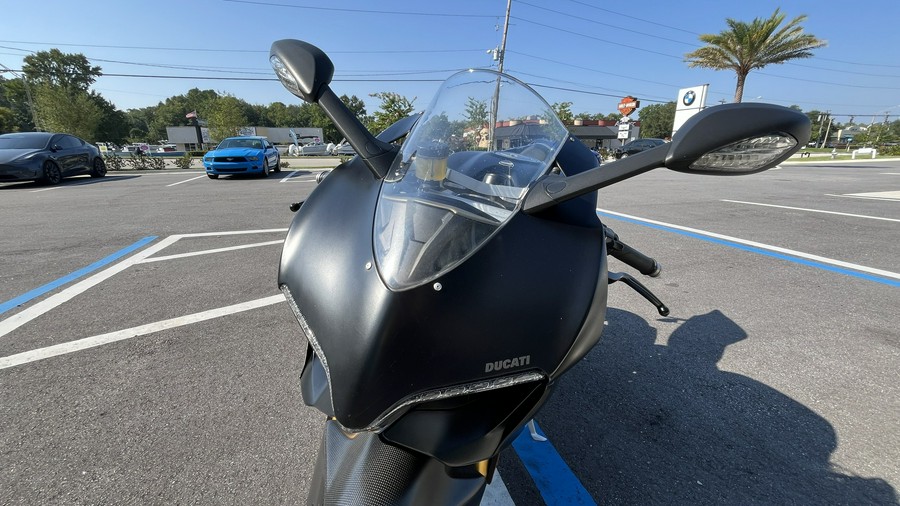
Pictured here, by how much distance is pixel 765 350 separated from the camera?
262 centimetres

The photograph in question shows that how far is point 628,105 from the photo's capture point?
37.3 m

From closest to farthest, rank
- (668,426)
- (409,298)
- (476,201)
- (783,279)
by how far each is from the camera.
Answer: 1. (409,298)
2. (476,201)
3. (668,426)
4. (783,279)

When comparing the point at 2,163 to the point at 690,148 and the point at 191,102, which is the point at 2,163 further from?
the point at 191,102

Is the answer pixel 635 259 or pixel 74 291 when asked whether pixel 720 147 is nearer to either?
pixel 635 259

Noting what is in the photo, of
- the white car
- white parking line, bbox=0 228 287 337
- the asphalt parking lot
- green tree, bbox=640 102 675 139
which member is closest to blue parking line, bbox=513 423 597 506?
the asphalt parking lot

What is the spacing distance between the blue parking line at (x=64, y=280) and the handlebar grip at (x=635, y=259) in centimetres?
446

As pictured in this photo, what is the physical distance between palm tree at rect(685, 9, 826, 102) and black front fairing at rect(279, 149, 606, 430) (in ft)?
98.1

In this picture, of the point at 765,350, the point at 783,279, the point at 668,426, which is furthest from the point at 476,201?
the point at 783,279

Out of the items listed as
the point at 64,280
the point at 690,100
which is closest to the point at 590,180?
the point at 64,280

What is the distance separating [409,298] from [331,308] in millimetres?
196

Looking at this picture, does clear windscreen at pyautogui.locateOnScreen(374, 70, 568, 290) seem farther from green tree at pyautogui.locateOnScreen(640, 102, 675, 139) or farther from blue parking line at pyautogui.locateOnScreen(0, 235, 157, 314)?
green tree at pyautogui.locateOnScreen(640, 102, 675, 139)

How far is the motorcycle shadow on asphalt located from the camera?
62.3 inches

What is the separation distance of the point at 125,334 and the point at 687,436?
11.7 ft

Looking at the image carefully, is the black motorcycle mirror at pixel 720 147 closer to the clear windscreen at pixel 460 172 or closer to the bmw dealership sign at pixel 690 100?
the clear windscreen at pixel 460 172
